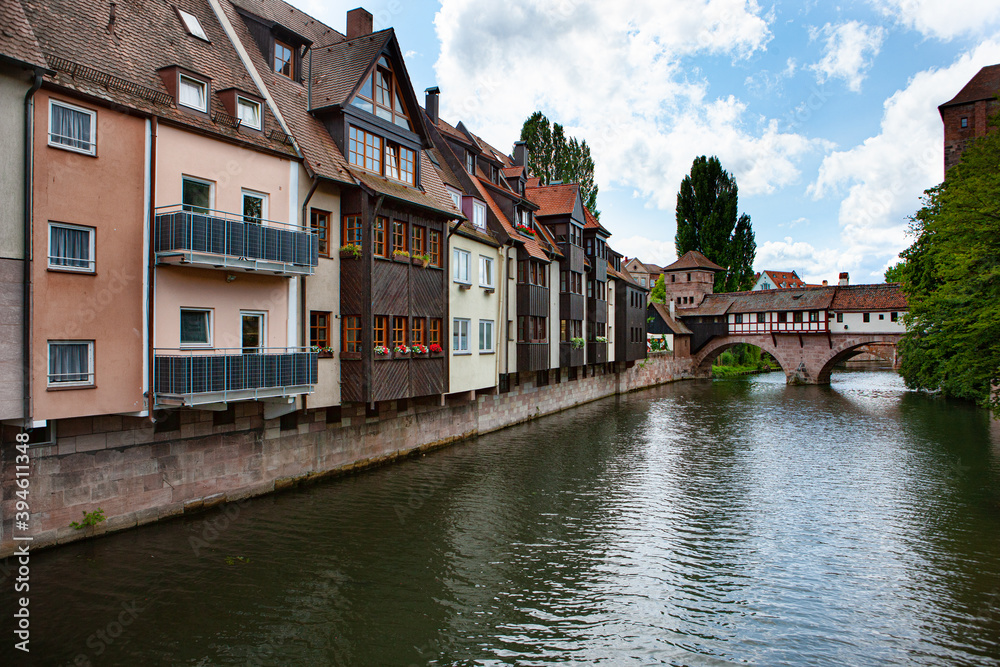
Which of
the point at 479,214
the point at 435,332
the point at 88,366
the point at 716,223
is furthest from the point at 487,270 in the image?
the point at 716,223

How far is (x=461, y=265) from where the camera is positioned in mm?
→ 24281

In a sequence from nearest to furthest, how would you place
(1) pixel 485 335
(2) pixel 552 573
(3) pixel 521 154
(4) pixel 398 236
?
(2) pixel 552 573
(4) pixel 398 236
(1) pixel 485 335
(3) pixel 521 154

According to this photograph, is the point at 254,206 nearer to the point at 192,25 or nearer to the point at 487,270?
the point at 192,25

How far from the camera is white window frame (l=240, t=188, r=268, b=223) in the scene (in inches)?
614

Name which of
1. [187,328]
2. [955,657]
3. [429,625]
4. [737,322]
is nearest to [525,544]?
[429,625]

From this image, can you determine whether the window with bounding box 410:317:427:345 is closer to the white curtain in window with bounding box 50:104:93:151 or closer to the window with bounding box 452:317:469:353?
the window with bounding box 452:317:469:353

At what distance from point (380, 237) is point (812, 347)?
174 feet

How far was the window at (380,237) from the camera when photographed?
18859mm

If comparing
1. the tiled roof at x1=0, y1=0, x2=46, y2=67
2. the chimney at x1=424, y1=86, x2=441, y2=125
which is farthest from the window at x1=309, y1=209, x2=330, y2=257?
the chimney at x1=424, y1=86, x2=441, y2=125

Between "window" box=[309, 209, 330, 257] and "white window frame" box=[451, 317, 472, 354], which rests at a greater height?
"window" box=[309, 209, 330, 257]

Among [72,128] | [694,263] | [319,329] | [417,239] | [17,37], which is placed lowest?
[319,329]

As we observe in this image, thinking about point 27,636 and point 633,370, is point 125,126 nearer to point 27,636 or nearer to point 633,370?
point 27,636

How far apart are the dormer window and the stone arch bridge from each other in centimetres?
5137

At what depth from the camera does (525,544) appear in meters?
14.7
